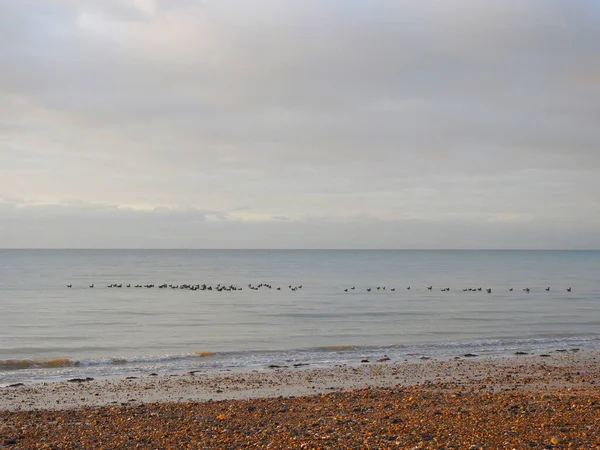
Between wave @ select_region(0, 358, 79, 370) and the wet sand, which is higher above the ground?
the wet sand

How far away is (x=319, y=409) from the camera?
1268cm

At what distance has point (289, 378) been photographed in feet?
57.6

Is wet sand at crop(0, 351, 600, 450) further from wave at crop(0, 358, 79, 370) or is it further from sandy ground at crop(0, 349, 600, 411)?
wave at crop(0, 358, 79, 370)

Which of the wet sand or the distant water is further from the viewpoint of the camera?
the distant water

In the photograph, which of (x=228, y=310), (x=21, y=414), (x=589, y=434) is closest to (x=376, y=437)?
(x=589, y=434)

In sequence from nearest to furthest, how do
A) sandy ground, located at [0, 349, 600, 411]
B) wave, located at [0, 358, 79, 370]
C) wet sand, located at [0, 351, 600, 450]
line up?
wet sand, located at [0, 351, 600, 450] → sandy ground, located at [0, 349, 600, 411] → wave, located at [0, 358, 79, 370]

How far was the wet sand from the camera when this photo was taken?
1016 centimetres

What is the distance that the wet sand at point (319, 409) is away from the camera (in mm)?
10164

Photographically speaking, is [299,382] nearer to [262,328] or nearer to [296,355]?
[296,355]

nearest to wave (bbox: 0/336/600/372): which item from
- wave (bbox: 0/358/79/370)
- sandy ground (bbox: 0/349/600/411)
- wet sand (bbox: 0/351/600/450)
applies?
wave (bbox: 0/358/79/370)

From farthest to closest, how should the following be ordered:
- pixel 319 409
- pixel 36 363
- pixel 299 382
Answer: pixel 36 363 → pixel 299 382 → pixel 319 409

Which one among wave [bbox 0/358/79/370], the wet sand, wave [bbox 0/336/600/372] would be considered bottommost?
wave [bbox 0/358/79/370]

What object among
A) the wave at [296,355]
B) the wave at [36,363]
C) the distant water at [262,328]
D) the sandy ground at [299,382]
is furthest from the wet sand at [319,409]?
the wave at [36,363]

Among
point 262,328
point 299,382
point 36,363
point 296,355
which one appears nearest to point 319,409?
point 299,382
